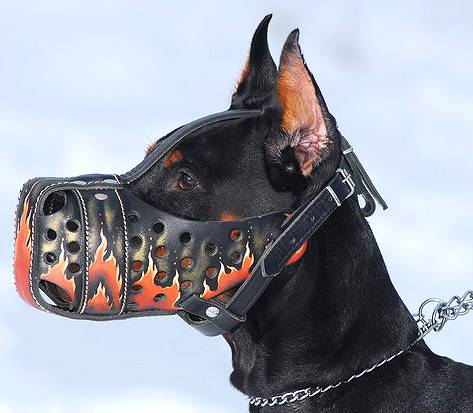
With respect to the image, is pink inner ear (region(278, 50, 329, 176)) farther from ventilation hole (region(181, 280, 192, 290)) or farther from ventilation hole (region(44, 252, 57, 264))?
ventilation hole (region(44, 252, 57, 264))

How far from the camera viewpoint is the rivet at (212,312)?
2835 millimetres

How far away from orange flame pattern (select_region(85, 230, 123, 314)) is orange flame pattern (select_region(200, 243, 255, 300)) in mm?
282

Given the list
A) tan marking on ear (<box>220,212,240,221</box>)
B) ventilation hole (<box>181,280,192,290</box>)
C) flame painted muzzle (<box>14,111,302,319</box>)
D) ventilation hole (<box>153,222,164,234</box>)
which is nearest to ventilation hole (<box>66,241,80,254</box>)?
flame painted muzzle (<box>14,111,302,319</box>)

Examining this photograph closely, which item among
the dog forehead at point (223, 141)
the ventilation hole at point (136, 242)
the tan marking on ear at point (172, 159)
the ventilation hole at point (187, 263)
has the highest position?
the dog forehead at point (223, 141)

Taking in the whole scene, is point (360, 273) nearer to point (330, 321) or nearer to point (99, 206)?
point (330, 321)

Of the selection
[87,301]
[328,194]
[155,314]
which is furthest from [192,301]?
[328,194]

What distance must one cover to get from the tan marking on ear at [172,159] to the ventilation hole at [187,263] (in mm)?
298

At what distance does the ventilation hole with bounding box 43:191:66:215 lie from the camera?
104 inches

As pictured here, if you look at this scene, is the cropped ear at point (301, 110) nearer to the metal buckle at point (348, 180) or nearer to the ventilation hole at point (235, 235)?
the metal buckle at point (348, 180)

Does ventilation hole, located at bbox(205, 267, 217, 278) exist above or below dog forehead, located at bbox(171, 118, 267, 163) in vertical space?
below

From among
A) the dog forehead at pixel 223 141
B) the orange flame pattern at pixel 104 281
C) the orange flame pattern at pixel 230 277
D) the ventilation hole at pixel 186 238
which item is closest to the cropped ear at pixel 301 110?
the dog forehead at pixel 223 141

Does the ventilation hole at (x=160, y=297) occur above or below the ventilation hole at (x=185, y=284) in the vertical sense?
below

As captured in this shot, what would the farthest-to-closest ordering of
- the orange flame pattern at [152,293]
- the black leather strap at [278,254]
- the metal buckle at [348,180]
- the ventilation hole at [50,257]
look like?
the metal buckle at [348,180], the black leather strap at [278,254], the orange flame pattern at [152,293], the ventilation hole at [50,257]

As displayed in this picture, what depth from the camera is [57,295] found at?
8.96ft
